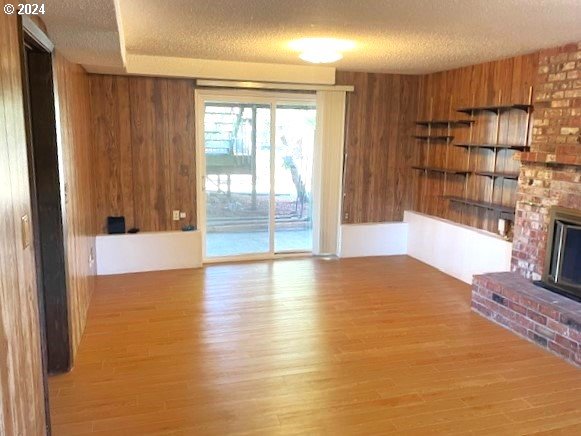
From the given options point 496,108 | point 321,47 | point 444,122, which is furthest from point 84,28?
point 444,122

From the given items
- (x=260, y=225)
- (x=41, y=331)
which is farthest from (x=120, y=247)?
(x=41, y=331)

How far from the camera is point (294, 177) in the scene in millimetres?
5988

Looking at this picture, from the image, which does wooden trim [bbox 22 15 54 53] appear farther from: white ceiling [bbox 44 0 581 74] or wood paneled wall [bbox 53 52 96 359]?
wood paneled wall [bbox 53 52 96 359]

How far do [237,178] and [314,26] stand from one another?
264cm

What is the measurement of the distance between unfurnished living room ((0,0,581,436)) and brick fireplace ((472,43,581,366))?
0.8 inches

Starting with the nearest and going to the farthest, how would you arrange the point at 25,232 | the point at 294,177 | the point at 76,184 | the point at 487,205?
the point at 25,232
the point at 76,184
the point at 487,205
the point at 294,177

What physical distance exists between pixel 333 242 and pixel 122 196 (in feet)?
8.48

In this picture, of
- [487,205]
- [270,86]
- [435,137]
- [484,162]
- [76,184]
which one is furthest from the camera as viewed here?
[435,137]

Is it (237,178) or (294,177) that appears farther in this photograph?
(294,177)

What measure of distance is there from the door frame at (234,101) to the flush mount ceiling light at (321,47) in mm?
1374

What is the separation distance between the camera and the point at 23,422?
1604mm

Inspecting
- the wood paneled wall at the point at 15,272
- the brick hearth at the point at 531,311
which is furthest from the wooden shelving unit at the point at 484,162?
the wood paneled wall at the point at 15,272

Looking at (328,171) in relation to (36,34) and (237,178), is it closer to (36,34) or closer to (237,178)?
(237,178)

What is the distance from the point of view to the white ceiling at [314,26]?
8.86 ft
